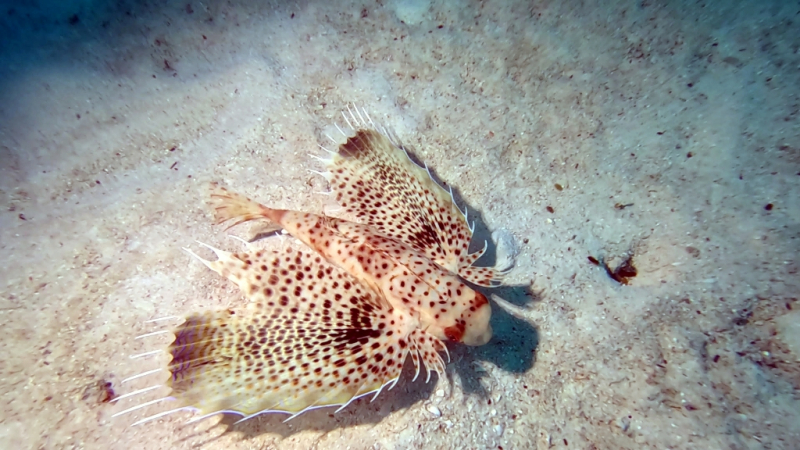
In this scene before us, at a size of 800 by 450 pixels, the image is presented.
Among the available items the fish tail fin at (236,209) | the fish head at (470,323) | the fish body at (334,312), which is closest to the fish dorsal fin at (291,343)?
the fish body at (334,312)

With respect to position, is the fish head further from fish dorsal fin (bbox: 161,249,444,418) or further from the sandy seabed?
the sandy seabed

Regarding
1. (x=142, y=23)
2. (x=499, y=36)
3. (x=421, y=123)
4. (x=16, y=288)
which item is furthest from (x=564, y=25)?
(x=16, y=288)

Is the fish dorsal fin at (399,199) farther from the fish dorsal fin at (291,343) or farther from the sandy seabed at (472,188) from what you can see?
the fish dorsal fin at (291,343)

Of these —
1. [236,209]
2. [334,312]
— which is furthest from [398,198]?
[236,209]

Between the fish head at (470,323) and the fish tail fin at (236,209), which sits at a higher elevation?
the fish tail fin at (236,209)

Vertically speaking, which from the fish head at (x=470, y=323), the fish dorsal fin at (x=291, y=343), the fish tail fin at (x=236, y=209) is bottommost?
the fish head at (x=470, y=323)
